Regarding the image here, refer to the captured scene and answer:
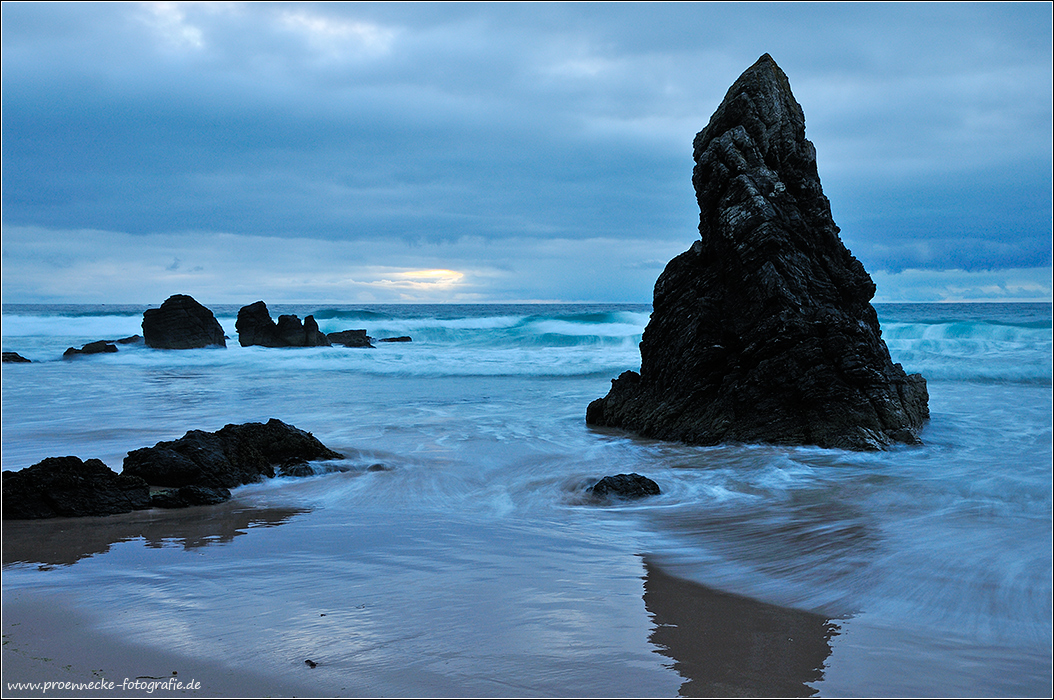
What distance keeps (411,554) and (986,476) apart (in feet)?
20.1

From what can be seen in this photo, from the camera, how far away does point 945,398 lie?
48.5 ft

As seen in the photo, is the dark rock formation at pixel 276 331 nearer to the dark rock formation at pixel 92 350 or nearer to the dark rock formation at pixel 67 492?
the dark rock formation at pixel 92 350

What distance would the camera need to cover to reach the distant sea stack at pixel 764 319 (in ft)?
31.7

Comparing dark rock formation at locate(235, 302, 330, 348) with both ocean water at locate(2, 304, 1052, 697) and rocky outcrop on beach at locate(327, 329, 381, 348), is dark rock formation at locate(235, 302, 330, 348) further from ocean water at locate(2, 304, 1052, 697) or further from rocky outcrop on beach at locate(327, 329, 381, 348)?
ocean water at locate(2, 304, 1052, 697)

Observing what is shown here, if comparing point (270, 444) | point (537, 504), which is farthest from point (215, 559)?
point (270, 444)

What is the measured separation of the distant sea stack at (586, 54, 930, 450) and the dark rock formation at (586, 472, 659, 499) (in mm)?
2839

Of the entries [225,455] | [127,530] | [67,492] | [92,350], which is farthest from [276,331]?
[127,530]

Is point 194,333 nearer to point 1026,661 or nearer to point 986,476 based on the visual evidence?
point 986,476

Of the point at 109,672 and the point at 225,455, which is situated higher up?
the point at 225,455

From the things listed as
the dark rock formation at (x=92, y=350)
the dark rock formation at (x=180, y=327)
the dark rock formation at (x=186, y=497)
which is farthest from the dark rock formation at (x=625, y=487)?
the dark rock formation at (x=180, y=327)

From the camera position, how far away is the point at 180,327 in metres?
35.7

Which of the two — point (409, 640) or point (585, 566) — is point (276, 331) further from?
point (409, 640)

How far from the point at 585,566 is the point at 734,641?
134cm

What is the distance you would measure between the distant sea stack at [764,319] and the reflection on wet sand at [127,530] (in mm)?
5914
